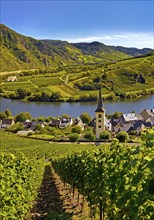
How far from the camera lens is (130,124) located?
79.1m

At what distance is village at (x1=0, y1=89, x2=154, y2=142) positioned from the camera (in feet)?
224

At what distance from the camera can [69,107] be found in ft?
416

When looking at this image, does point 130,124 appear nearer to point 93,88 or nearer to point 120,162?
point 120,162

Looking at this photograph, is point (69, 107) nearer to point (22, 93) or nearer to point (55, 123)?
point (22, 93)

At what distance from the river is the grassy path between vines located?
86.4 m

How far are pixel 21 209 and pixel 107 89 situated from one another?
156565 mm

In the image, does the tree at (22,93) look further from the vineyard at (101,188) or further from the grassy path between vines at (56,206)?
the grassy path between vines at (56,206)

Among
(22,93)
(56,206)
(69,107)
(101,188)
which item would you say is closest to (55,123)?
(69,107)

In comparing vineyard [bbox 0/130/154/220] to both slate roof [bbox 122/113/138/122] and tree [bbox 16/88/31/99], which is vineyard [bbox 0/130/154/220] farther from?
tree [bbox 16/88/31/99]

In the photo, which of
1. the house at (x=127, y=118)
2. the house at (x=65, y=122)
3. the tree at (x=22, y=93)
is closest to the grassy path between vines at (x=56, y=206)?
the house at (x=127, y=118)

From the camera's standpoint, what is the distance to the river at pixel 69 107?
11550 centimetres

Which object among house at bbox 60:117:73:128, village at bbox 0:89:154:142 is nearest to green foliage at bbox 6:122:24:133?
village at bbox 0:89:154:142

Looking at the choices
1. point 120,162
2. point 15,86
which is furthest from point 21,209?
point 15,86

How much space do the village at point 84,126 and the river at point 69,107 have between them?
19.4m
